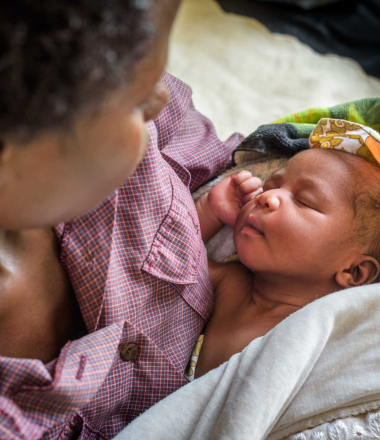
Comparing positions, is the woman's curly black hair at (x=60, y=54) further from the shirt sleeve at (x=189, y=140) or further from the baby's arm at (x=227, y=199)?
the baby's arm at (x=227, y=199)

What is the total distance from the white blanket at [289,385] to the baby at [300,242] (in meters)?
0.14

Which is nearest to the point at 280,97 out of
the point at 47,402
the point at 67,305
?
the point at 67,305

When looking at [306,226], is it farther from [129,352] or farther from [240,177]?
[129,352]

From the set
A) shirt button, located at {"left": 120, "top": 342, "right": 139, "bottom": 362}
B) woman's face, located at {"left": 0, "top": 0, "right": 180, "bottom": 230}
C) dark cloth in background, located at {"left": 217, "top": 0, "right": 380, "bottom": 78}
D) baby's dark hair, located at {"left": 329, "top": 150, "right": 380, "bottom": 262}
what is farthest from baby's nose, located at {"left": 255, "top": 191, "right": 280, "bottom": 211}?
dark cloth in background, located at {"left": 217, "top": 0, "right": 380, "bottom": 78}

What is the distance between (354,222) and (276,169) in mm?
197

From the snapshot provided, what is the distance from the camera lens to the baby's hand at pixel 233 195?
0.90 m

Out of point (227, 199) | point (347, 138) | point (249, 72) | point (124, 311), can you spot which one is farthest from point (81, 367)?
point (249, 72)

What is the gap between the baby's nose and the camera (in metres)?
0.81

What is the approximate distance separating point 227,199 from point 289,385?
38cm

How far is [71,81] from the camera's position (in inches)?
12.8

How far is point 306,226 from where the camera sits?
0.81 metres

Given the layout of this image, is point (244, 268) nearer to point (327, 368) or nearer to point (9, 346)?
point (327, 368)

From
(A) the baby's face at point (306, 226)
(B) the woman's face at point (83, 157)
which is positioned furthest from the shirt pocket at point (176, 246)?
(B) the woman's face at point (83, 157)

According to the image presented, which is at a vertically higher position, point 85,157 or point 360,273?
point 85,157
